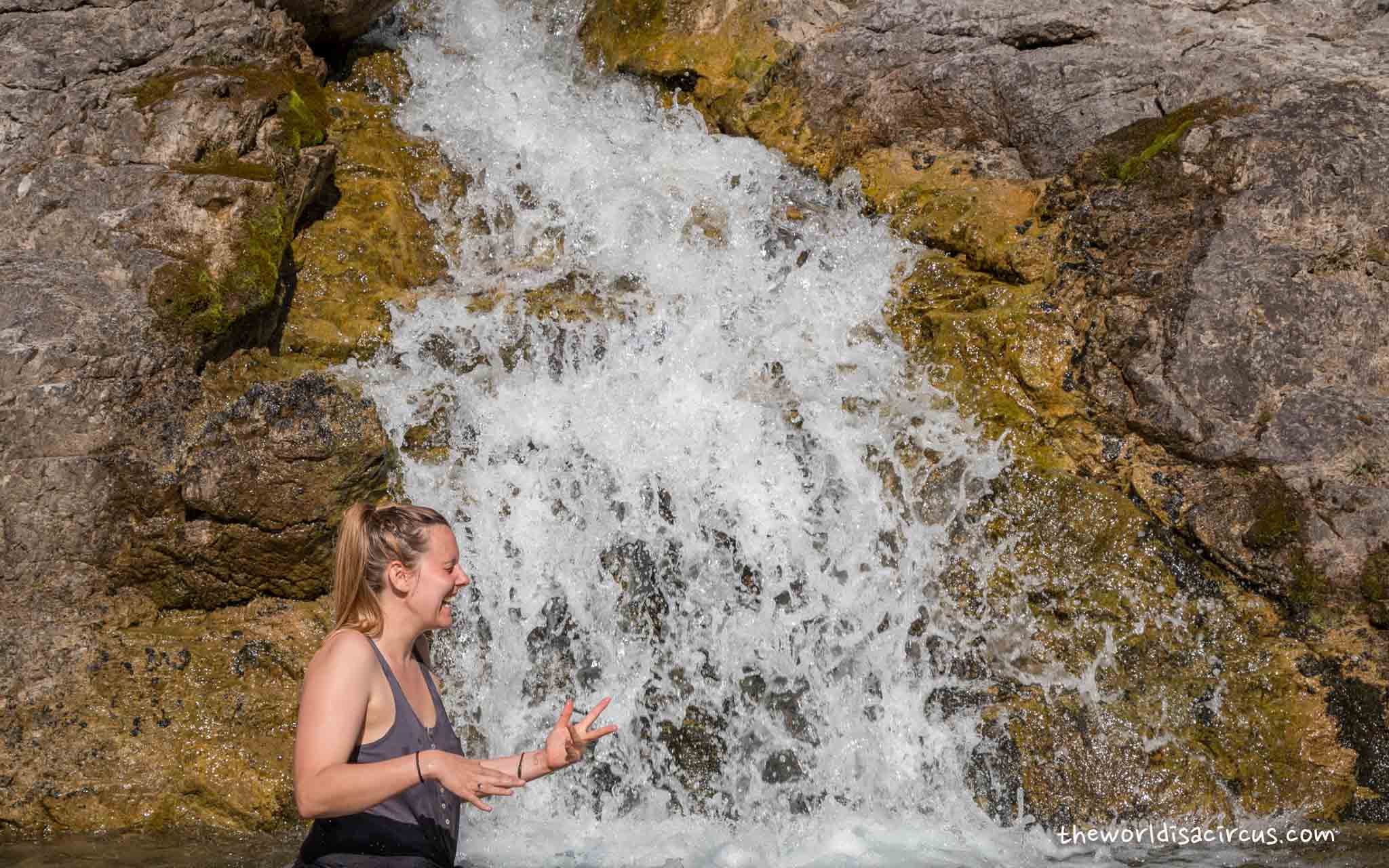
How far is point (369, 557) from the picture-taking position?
10.1 feet

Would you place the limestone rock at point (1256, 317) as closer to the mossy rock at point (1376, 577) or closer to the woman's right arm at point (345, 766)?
the mossy rock at point (1376, 577)

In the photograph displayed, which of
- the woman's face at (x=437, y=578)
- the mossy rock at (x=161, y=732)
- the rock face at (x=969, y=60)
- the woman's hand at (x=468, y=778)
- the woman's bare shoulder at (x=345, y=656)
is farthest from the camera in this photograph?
the rock face at (x=969, y=60)

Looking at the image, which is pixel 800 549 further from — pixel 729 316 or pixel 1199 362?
pixel 1199 362

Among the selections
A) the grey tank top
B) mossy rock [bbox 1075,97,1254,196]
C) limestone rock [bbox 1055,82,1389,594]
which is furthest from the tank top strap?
mossy rock [bbox 1075,97,1254,196]

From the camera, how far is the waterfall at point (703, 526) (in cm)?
561

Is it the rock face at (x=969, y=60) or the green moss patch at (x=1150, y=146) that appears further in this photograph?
the rock face at (x=969, y=60)


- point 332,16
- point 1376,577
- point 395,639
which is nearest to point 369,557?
point 395,639

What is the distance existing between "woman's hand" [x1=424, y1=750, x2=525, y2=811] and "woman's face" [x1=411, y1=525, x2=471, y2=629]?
0.49 m

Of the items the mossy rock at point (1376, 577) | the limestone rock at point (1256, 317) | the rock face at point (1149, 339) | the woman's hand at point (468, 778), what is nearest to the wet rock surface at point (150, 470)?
the woman's hand at point (468, 778)

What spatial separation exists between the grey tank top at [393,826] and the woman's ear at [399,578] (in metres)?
0.15

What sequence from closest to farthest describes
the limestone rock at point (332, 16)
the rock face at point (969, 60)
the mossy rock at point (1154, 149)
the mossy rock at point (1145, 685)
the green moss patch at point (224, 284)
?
the mossy rock at point (1145, 685)
the green moss patch at point (224, 284)
the mossy rock at point (1154, 149)
the rock face at point (969, 60)
the limestone rock at point (332, 16)

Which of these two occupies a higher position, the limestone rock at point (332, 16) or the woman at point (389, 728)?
the woman at point (389, 728)

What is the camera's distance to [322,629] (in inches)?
231

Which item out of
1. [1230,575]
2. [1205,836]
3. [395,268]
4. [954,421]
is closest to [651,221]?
[395,268]
